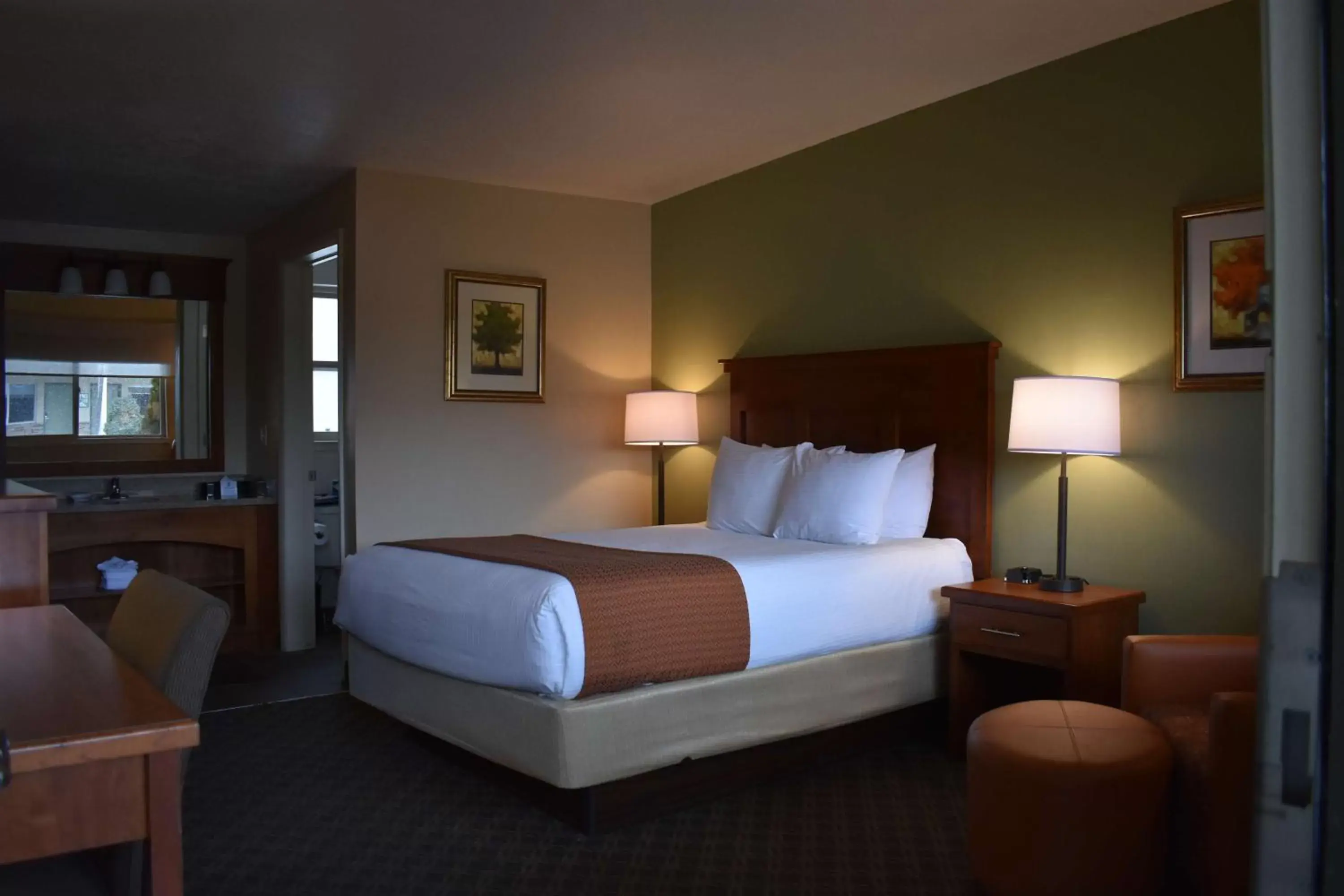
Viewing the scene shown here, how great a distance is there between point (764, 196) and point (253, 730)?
3.37 m

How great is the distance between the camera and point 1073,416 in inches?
133

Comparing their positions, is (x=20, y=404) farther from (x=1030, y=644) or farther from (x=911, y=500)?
(x=1030, y=644)

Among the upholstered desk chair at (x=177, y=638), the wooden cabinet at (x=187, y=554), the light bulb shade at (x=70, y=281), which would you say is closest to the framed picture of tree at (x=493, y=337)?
the wooden cabinet at (x=187, y=554)

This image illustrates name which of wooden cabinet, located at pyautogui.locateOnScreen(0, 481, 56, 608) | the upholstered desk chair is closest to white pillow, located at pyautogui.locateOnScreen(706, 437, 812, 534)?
wooden cabinet, located at pyautogui.locateOnScreen(0, 481, 56, 608)

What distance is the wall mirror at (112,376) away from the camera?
589 cm

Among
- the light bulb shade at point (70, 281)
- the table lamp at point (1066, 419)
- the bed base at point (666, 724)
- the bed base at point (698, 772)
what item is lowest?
the bed base at point (698, 772)

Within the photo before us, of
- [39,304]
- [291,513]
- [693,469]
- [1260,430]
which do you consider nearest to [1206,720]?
[1260,430]

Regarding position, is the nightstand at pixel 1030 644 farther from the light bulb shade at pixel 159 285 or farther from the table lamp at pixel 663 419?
the light bulb shade at pixel 159 285

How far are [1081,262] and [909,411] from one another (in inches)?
36.0

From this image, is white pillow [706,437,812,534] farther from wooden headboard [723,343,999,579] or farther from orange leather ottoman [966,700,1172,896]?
orange leather ottoman [966,700,1172,896]

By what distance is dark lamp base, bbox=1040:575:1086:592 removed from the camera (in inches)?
136

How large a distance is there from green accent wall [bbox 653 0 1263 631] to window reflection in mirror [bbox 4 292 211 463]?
3.80 meters

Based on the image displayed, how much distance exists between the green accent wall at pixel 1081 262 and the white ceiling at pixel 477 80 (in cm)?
15

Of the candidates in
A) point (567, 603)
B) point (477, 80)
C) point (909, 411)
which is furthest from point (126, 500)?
point (909, 411)
